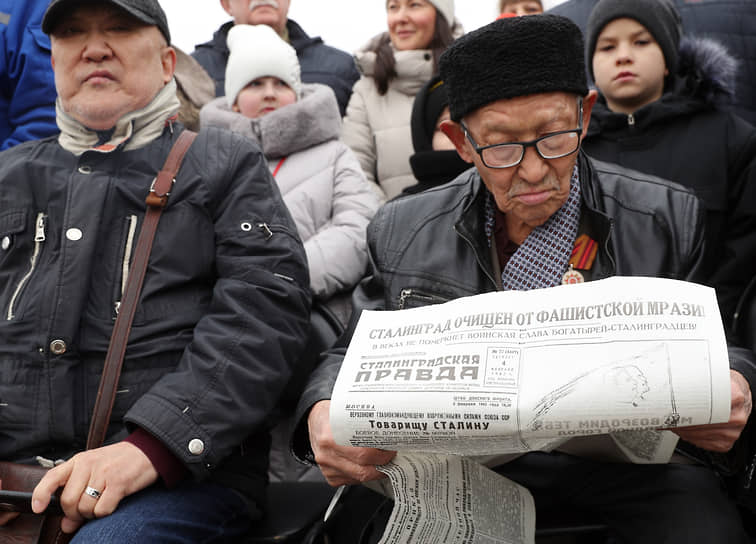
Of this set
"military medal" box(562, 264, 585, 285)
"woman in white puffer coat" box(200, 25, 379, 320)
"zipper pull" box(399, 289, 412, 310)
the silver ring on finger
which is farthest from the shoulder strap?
"military medal" box(562, 264, 585, 285)

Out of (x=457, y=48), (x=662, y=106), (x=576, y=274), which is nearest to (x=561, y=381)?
(x=576, y=274)

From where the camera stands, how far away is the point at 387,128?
12.0 ft

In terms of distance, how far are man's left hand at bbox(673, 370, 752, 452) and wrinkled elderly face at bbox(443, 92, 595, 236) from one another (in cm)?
60

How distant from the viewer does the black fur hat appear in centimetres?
175

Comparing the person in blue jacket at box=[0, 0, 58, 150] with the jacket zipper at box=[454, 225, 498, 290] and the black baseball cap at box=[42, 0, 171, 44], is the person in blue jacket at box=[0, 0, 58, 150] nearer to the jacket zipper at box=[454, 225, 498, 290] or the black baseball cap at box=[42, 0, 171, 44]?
the black baseball cap at box=[42, 0, 171, 44]

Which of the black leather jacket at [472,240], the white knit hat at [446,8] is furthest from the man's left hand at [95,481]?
the white knit hat at [446,8]

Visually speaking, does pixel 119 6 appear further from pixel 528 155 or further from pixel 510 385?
pixel 510 385

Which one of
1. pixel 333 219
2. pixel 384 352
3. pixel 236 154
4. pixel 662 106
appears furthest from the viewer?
pixel 333 219

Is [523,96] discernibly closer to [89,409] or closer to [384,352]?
[384,352]

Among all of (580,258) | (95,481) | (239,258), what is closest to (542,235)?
(580,258)

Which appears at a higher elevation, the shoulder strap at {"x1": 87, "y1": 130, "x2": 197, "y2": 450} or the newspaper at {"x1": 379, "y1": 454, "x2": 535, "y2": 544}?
the shoulder strap at {"x1": 87, "y1": 130, "x2": 197, "y2": 450}

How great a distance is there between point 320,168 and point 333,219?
0.87 feet

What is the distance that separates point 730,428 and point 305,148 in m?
2.25

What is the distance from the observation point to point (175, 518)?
68.5 inches
